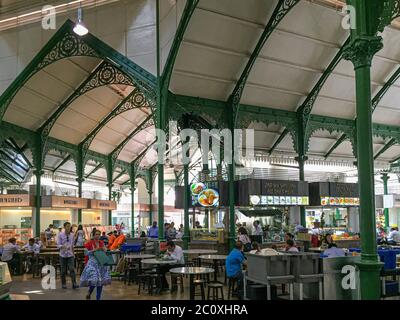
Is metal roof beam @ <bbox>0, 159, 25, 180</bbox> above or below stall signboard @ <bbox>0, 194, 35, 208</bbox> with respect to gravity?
above

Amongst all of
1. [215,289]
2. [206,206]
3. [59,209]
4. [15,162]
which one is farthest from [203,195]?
[15,162]

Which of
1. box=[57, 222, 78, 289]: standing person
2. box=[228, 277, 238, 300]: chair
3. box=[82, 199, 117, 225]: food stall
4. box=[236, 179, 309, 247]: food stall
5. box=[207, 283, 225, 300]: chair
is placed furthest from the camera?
box=[82, 199, 117, 225]: food stall

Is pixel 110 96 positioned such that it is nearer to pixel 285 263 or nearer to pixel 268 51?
pixel 268 51

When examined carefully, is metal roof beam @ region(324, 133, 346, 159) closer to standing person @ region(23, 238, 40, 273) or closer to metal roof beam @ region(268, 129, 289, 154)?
metal roof beam @ region(268, 129, 289, 154)

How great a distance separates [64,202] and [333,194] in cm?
1216

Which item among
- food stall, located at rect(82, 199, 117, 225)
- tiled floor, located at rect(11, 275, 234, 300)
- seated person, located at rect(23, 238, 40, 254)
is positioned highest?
food stall, located at rect(82, 199, 117, 225)

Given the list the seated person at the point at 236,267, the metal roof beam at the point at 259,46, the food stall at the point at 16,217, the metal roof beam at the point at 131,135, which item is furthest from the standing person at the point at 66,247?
the metal roof beam at the point at 131,135

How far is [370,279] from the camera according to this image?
671 centimetres

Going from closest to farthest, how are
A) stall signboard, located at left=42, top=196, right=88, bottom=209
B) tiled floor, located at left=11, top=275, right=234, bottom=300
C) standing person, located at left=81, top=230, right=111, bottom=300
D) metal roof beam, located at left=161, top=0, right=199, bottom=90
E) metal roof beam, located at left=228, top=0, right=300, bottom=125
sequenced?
standing person, located at left=81, top=230, right=111, bottom=300, tiled floor, located at left=11, top=275, right=234, bottom=300, metal roof beam, located at left=161, top=0, right=199, bottom=90, metal roof beam, located at left=228, top=0, right=300, bottom=125, stall signboard, located at left=42, top=196, right=88, bottom=209

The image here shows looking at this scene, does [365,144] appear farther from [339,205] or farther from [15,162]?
[15,162]

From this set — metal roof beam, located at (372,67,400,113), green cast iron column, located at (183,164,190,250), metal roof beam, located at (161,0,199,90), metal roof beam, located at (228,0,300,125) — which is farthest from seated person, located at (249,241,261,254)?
metal roof beam, located at (372,67,400,113)

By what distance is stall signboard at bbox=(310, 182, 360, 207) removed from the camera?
18.0 metres

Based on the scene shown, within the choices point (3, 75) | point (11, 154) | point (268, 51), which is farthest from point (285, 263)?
point (11, 154)
